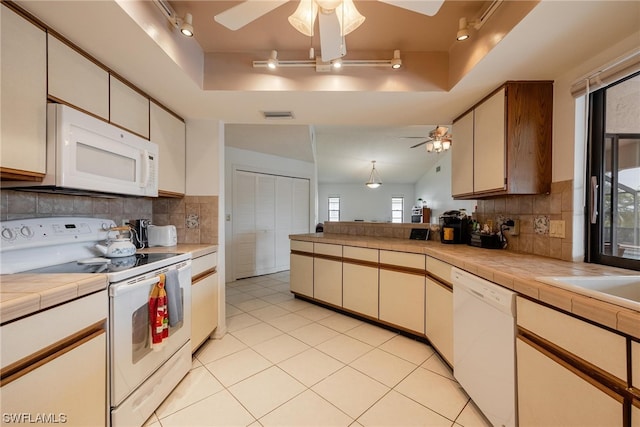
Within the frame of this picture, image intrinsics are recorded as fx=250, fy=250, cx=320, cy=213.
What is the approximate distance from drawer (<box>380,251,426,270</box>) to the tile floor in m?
0.69

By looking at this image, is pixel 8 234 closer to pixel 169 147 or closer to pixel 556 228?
pixel 169 147

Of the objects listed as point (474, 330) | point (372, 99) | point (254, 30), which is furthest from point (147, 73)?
point (474, 330)

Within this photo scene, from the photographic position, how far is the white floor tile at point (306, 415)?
4.45 feet

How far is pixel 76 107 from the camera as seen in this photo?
132 cm

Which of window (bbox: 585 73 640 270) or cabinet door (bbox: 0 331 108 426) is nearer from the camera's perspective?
cabinet door (bbox: 0 331 108 426)

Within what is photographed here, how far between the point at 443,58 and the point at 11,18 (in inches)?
91.3

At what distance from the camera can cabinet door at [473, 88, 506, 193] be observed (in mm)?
1731

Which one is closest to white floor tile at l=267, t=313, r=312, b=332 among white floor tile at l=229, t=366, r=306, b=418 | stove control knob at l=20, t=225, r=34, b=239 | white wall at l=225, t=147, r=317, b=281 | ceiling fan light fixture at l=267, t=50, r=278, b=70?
white floor tile at l=229, t=366, r=306, b=418

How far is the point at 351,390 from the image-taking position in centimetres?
161

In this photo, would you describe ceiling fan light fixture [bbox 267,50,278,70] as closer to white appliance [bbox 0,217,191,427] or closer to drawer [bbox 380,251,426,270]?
white appliance [bbox 0,217,191,427]

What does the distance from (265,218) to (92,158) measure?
3311 mm

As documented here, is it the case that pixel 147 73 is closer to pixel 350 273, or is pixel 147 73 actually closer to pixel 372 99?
pixel 372 99

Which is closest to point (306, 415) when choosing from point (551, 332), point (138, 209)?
point (551, 332)

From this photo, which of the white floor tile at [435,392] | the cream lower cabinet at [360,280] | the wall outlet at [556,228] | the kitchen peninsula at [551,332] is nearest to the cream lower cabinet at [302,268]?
the cream lower cabinet at [360,280]
